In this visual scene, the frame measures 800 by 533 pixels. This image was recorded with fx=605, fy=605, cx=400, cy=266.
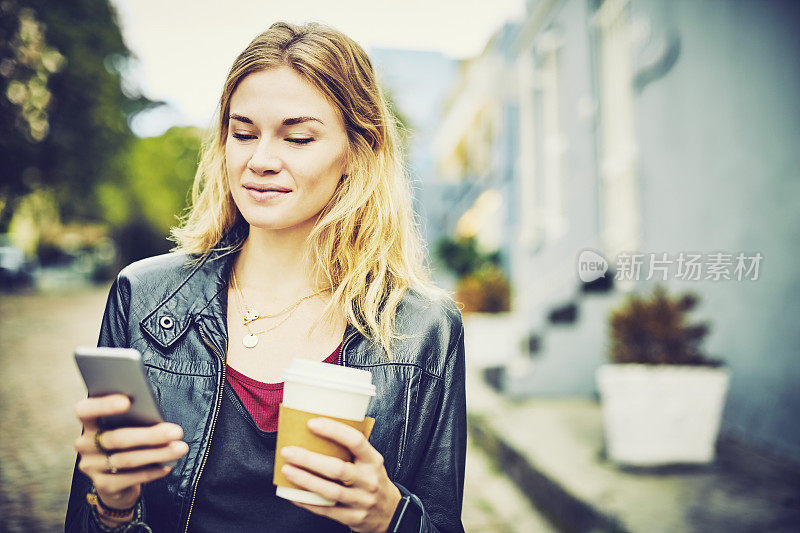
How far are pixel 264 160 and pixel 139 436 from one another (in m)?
0.76

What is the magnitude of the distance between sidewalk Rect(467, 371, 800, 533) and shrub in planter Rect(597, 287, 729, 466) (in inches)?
5.7

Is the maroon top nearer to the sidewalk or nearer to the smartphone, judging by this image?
the smartphone

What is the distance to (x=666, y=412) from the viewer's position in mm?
4320

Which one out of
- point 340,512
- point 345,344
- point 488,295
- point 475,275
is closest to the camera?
point 340,512

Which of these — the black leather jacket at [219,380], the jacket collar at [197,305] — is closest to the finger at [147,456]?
the black leather jacket at [219,380]

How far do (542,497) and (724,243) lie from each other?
Result: 2.72 m

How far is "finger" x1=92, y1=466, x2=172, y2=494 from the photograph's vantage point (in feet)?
3.73

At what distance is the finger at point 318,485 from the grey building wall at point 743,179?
4.36 metres

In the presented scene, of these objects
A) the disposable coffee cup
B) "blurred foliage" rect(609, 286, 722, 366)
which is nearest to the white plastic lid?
the disposable coffee cup

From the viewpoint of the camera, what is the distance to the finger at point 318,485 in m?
1.08

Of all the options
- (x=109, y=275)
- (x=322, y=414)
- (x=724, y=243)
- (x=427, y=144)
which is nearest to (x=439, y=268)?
(x=724, y=243)

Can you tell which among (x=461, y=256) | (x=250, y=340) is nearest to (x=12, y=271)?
(x=461, y=256)

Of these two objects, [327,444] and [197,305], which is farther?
[197,305]

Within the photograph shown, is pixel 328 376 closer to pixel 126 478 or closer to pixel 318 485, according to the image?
pixel 318 485
